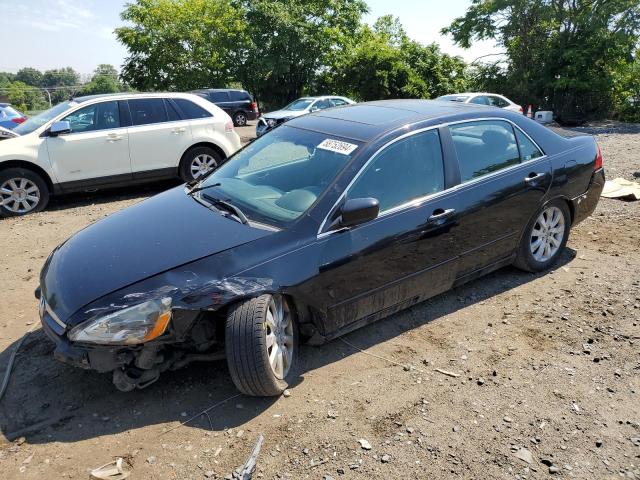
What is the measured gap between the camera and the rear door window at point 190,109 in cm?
833

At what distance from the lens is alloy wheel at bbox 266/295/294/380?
301 cm

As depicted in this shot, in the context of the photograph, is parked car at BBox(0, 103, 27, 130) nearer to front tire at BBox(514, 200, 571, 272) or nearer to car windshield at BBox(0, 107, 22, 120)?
car windshield at BBox(0, 107, 22, 120)

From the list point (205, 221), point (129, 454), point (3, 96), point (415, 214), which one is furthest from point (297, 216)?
point (3, 96)

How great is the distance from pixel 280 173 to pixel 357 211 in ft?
2.88

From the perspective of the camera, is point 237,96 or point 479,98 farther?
point 237,96

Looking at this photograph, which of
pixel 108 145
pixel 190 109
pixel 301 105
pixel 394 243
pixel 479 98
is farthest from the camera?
pixel 301 105

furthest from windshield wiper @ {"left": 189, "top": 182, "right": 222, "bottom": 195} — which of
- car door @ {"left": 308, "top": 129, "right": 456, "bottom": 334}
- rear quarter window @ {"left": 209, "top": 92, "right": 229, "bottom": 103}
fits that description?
rear quarter window @ {"left": 209, "top": 92, "right": 229, "bottom": 103}

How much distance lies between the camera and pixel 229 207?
354cm

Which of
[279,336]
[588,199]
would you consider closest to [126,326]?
[279,336]

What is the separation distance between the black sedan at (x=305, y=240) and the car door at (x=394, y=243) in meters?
0.01

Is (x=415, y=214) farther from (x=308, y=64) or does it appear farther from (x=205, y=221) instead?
(x=308, y=64)

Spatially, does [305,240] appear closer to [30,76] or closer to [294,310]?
[294,310]

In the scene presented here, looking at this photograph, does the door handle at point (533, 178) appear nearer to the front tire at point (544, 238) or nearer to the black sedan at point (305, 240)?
the black sedan at point (305, 240)

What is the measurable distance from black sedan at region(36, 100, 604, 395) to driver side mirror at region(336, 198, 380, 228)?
0.01 m
